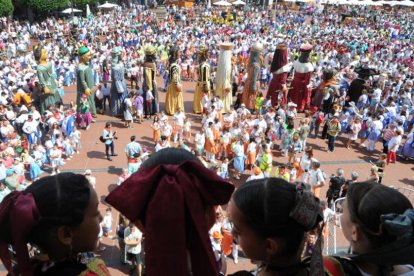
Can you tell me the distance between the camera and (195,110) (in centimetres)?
1511

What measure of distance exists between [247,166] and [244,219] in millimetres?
8768

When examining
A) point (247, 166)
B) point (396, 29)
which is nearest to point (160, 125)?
point (247, 166)

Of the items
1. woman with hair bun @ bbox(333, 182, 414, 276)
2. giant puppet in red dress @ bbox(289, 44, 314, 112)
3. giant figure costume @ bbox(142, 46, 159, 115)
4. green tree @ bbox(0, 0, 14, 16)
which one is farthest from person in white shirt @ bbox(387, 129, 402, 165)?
green tree @ bbox(0, 0, 14, 16)

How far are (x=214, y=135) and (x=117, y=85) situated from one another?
4772 millimetres

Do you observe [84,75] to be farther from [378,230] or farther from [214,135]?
[378,230]

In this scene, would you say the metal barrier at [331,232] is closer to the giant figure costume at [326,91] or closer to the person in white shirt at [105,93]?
the giant figure costume at [326,91]

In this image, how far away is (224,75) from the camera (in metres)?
14.4

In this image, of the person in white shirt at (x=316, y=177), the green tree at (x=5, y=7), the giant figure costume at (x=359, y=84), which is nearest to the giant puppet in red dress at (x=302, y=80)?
the giant figure costume at (x=359, y=84)

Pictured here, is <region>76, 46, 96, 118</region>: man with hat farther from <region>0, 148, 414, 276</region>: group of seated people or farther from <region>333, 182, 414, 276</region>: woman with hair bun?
<region>333, 182, 414, 276</region>: woman with hair bun

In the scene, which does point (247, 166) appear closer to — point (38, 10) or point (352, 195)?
point (352, 195)

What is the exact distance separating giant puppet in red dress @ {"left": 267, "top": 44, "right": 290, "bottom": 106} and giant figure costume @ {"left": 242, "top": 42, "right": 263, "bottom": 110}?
83 cm

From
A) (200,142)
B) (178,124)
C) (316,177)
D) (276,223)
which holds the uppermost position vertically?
(276,223)

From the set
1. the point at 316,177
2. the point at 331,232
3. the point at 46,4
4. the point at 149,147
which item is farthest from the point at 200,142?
the point at 46,4

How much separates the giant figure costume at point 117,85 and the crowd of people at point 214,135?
0.19 ft
